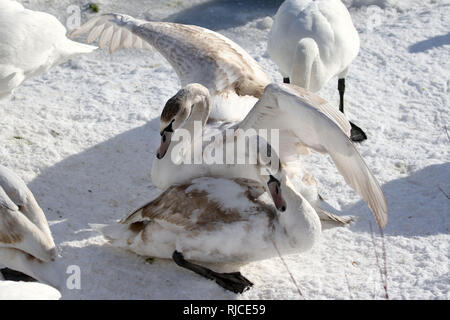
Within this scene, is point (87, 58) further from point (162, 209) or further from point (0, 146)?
point (162, 209)

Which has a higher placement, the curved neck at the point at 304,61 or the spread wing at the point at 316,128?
the spread wing at the point at 316,128

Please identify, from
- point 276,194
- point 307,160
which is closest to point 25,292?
point 276,194

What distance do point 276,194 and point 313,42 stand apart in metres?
1.77

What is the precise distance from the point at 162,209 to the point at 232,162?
49 cm

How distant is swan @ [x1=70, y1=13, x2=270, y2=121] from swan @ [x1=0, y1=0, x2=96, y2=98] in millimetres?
458

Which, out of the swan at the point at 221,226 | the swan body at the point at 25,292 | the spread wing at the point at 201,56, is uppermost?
the swan body at the point at 25,292

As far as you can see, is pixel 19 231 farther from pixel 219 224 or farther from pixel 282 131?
pixel 282 131

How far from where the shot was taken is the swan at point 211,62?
15.8 feet

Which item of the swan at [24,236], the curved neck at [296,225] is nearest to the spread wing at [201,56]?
the curved neck at [296,225]

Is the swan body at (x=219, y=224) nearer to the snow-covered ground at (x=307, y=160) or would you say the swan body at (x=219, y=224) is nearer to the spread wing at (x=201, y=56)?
the snow-covered ground at (x=307, y=160)

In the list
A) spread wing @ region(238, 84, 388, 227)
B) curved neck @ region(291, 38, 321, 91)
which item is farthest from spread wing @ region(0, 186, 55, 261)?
curved neck @ region(291, 38, 321, 91)

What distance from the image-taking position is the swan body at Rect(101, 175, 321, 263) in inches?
152

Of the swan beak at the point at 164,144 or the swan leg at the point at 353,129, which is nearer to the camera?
the swan beak at the point at 164,144
